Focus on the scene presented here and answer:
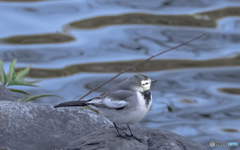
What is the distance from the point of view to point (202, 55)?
9023 millimetres

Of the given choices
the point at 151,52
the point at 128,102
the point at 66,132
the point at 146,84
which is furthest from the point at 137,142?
the point at 151,52

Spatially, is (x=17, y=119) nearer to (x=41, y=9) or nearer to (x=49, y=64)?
(x=49, y=64)

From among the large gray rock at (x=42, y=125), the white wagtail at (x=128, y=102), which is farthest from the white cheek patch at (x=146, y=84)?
the large gray rock at (x=42, y=125)

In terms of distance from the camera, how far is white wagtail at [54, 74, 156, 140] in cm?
459

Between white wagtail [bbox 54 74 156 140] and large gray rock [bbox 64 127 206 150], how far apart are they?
0.64ft

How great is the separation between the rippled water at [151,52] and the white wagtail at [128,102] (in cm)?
240

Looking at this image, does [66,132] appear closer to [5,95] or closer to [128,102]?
[128,102]

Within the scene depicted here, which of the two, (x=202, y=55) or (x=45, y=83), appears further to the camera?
(x=202, y=55)

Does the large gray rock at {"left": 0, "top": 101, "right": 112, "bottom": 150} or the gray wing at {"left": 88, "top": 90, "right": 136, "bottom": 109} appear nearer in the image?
the gray wing at {"left": 88, "top": 90, "right": 136, "bottom": 109}

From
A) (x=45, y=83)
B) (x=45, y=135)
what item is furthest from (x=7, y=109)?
(x=45, y=83)

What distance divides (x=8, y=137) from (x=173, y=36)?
505 cm

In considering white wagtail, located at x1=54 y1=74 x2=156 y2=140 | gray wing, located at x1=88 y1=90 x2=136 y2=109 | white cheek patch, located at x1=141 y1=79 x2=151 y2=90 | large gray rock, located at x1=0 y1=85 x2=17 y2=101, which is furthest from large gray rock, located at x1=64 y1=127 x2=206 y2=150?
large gray rock, located at x1=0 y1=85 x2=17 y2=101

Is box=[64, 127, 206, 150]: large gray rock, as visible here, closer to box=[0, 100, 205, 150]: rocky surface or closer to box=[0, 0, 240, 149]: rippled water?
box=[0, 100, 205, 150]: rocky surface

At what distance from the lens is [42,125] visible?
5227 mm
